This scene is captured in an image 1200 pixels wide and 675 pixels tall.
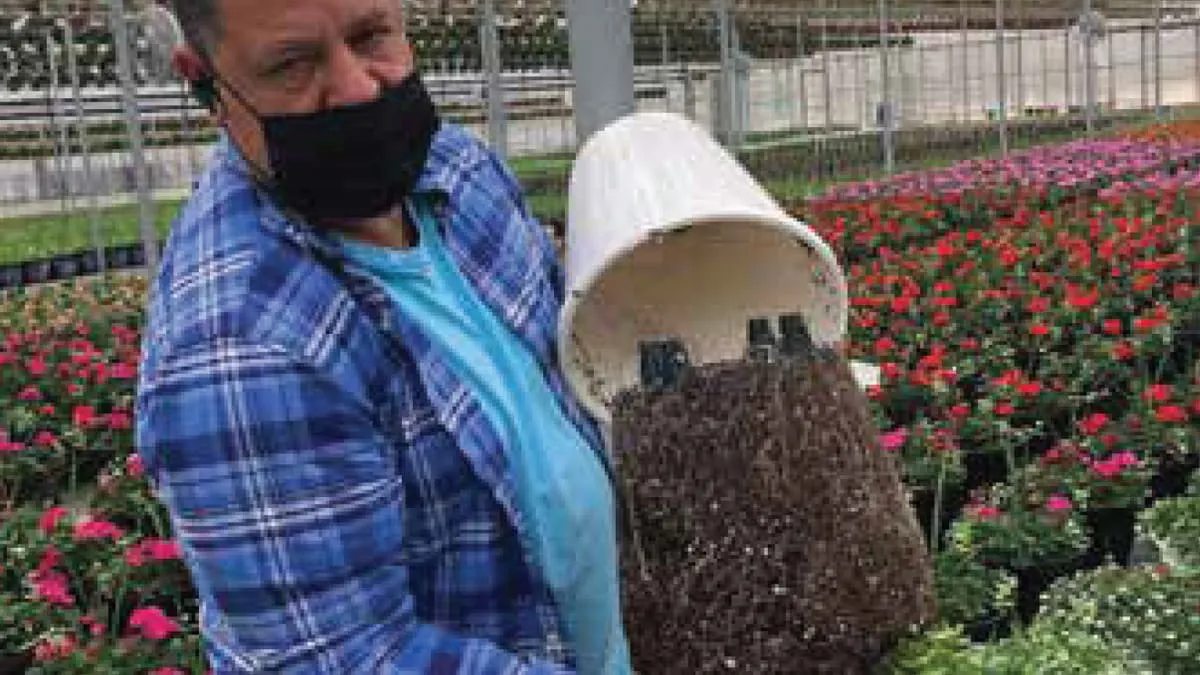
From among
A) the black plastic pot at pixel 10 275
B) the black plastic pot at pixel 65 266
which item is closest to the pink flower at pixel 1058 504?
the black plastic pot at pixel 10 275

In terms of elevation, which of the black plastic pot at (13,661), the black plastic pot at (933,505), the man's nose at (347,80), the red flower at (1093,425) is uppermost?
the man's nose at (347,80)

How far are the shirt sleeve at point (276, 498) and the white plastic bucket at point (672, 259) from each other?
1.01ft

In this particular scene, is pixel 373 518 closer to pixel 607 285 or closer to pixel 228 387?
pixel 228 387

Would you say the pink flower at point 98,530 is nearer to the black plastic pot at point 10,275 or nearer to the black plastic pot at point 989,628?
the black plastic pot at point 989,628

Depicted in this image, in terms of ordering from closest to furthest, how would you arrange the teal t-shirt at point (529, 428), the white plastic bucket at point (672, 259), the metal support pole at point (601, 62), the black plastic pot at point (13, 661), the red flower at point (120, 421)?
the teal t-shirt at point (529, 428) < the white plastic bucket at point (672, 259) < the metal support pole at point (601, 62) < the black plastic pot at point (13, 661) < the red flower at point (120, 421)

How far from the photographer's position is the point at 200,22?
102 centimetres

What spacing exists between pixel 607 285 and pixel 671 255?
10 centimetres

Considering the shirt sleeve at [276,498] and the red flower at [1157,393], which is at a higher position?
the shirt sleeve at [276,498]

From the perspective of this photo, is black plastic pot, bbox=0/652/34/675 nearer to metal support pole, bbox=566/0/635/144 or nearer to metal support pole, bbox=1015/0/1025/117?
metal support pole, bbox=566/0/635/144

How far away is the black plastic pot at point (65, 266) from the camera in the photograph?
1134 cm

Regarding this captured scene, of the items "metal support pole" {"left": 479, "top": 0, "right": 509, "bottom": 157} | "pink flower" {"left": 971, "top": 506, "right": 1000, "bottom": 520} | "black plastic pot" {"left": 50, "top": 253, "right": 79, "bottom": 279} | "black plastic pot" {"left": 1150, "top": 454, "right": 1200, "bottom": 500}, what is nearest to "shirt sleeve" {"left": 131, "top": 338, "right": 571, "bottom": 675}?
"pink flower" {"left": 971, "top": 506, "right": 1000, "bottom": 520}

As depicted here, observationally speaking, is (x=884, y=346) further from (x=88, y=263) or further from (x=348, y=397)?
(x=88, y=263)

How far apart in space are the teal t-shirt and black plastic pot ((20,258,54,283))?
35.6ft

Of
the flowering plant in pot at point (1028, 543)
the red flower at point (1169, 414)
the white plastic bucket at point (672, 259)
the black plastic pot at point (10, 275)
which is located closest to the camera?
the white plastic bucket at point (672, 259)
